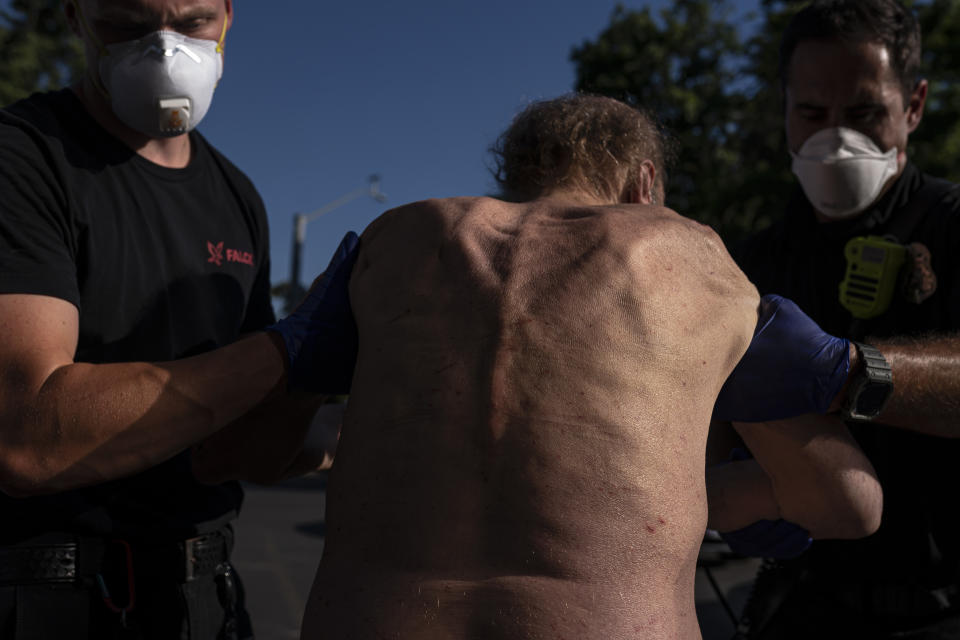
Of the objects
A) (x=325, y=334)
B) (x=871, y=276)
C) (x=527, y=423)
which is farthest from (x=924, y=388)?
(x=325, y=334)

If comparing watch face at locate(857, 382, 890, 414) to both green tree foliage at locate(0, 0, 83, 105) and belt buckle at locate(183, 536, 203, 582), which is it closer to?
belt buckle at locate(183, 536, 203, 582)

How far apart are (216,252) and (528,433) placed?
1313mm

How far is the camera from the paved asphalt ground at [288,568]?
4.67 metres

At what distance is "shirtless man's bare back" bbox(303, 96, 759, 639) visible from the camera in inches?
55.4

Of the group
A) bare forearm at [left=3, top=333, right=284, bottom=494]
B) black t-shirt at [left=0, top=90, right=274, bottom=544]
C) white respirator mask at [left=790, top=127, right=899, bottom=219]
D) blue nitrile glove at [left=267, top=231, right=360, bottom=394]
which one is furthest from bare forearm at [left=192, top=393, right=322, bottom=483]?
white respirator mask at [left=790, top=127, right=899, bottom=219]

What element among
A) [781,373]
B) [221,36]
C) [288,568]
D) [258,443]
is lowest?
[288,568]

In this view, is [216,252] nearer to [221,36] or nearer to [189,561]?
[221,36]

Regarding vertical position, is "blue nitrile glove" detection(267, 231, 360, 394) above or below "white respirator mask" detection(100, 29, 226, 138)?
below

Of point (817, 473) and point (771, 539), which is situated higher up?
point (817, 473)

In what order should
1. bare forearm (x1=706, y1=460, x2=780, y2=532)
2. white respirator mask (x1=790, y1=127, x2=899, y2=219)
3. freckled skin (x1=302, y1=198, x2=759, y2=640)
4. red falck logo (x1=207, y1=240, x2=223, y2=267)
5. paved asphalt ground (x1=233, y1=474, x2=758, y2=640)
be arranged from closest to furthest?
freckled skin (x1=302, y1=198, x2=759, y2=640) < bare forearm (x1=706, y1=460, x2=780, y2=532) < red falck logo (x1=207, y1=240, x2=223, y2=267) < white respirator mask (x1=790, y1=127, x2=899, y2=219) < paved asphalt ground (x1=233, y1=474, x2=758, y2=640)

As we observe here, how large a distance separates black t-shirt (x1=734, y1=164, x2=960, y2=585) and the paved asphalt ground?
1590 mm

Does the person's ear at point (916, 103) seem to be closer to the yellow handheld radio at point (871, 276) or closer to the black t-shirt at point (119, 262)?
the yellow handheld radio at point (871, 276)

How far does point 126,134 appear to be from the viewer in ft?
7.54

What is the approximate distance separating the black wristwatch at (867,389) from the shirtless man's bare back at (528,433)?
535 mm
